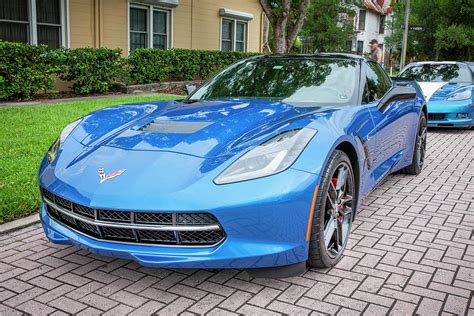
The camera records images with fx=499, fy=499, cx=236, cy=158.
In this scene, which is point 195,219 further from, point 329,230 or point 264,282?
point 329,230

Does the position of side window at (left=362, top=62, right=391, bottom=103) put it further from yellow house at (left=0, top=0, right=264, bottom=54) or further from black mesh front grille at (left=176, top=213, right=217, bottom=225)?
yellow house at (left=0, top=0, right=264, bottom=54)

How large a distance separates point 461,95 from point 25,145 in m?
8.04

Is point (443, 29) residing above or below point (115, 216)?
above

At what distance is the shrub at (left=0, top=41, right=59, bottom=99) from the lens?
1018 centimetres

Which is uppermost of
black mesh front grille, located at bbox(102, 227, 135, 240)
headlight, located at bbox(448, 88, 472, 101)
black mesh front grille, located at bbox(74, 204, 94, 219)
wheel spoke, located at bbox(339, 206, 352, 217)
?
headlight, located at bbox(448, 88, 472, 101)

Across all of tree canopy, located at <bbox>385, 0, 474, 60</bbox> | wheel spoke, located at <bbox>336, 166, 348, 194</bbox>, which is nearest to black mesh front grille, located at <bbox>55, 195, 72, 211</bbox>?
wheel spoke, located at <bbox>336, 166, 348, 194</bbox>

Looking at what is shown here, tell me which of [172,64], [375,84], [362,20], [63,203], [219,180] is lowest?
[63,203]

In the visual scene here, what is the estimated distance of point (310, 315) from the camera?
274 centimetres

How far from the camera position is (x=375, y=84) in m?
4.76

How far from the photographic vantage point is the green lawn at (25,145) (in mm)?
4453

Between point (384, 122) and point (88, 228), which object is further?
point (384, 122)

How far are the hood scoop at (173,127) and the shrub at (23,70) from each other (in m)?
7.64

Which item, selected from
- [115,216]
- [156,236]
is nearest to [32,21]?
[115,216]

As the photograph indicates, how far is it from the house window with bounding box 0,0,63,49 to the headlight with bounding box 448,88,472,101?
9444 millimetres
